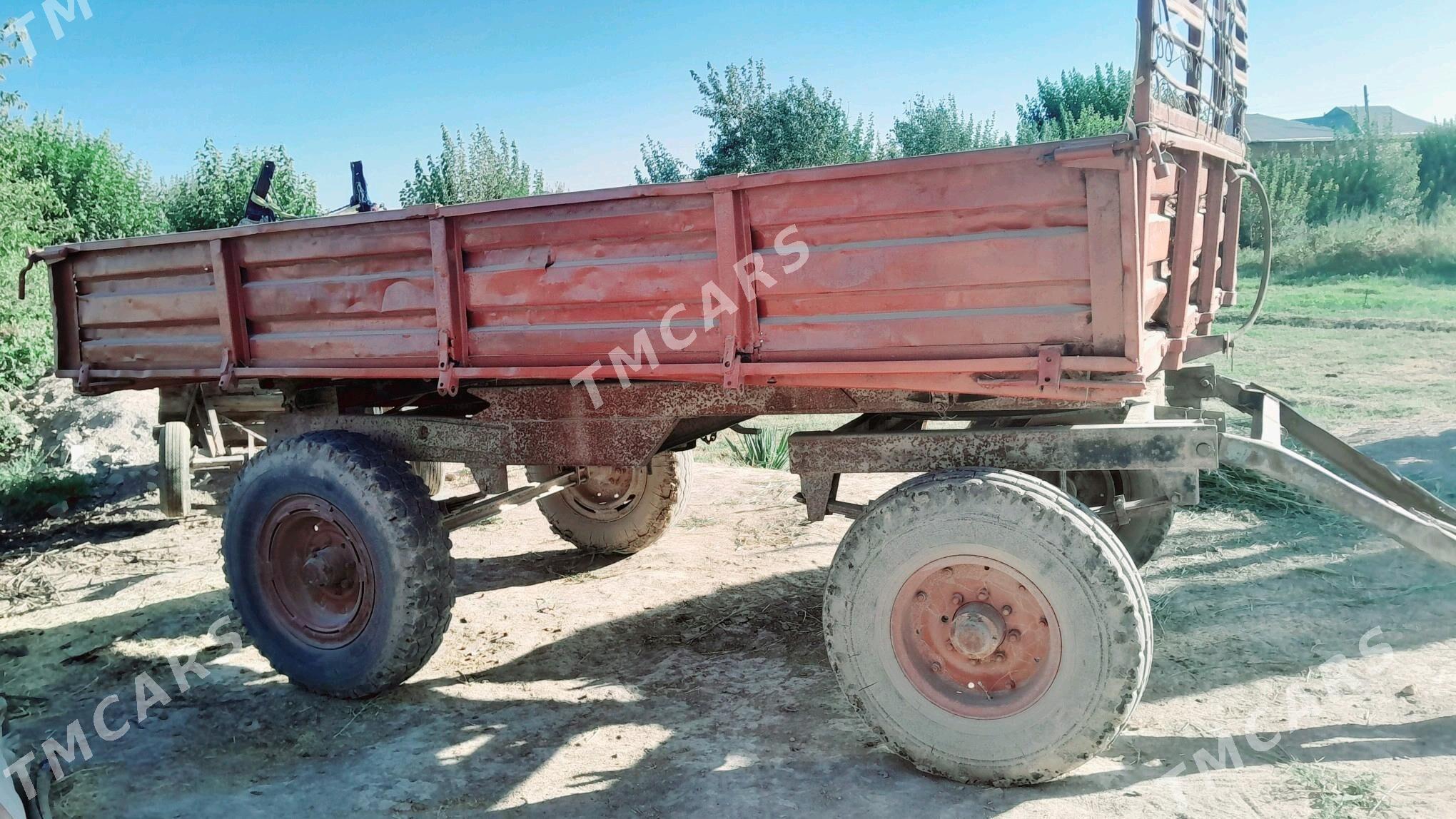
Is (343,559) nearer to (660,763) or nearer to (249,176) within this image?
(660,763)

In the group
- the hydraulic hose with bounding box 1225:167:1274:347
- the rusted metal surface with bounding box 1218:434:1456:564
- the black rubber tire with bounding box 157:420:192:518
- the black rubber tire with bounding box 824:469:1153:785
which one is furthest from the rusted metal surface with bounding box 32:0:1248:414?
the black rubber tire with bounding box 157:420:192:518

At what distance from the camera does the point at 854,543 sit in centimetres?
332

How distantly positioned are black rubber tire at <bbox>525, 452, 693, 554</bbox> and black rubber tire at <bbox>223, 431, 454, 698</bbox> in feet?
6.10

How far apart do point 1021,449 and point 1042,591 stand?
53 cm

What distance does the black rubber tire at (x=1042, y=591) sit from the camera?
2996 mm

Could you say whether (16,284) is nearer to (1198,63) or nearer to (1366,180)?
(1198,63)

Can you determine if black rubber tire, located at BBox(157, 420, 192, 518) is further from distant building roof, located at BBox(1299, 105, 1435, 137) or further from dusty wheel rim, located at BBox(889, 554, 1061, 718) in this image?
distant building roof, located at BBox(1299, 105, 1435, 137)

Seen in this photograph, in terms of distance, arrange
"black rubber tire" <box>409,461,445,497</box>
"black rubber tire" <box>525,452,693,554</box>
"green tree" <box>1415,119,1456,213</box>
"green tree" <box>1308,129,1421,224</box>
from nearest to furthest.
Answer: "black rubber tire" <box>525,452,693,554</box> → "black rubber tire" <box>409,461,445,497</box> → "green tree" <box>1308,129,1421,224</box> → "green tree" <box>1415,119,1456,213</box>

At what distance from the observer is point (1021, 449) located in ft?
11.2

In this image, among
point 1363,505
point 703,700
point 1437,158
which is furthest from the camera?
point 1437,158

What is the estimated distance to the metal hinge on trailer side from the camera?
10.7ft

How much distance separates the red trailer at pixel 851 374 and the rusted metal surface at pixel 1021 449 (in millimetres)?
11

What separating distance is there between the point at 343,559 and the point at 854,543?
7.64ft

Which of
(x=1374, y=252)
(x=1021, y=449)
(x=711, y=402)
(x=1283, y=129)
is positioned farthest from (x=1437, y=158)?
(x=711, y=402)
